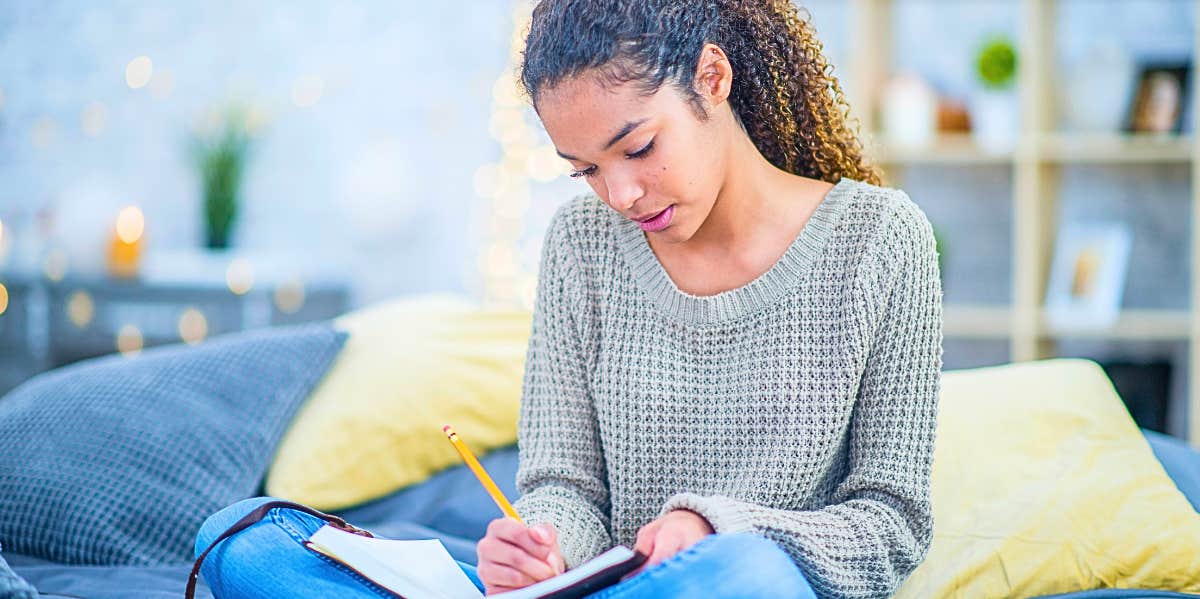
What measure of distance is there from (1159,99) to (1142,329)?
1.79 ft

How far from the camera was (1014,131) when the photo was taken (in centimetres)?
315

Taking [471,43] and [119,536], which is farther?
[471,43]

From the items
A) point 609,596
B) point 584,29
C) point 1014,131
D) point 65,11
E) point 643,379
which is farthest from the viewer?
point 65,11

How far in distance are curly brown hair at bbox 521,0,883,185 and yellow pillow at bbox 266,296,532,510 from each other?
71 cm

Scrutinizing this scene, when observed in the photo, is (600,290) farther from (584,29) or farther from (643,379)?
(584,29)

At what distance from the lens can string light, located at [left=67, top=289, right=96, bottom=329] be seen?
3.50 metres

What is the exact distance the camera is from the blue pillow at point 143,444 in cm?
161

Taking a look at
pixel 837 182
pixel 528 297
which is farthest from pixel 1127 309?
pixel 837 182

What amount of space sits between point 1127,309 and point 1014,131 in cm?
55

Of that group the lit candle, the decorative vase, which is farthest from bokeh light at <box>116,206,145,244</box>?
the decorative vase

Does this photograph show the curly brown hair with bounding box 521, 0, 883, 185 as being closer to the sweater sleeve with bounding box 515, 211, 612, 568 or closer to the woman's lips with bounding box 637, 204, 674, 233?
the woman's lips with bounding box 637, 204, 674, 233

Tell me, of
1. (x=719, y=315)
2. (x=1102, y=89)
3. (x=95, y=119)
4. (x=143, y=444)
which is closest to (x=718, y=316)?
(x=719, y=315)

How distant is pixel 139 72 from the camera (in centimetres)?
396

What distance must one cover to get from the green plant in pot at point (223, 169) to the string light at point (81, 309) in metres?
0.45
